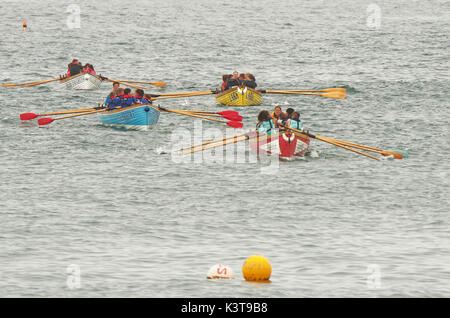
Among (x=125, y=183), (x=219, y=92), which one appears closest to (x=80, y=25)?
(x=219, y=92)

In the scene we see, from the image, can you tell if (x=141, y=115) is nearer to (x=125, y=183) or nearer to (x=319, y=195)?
(x=125, y=183)

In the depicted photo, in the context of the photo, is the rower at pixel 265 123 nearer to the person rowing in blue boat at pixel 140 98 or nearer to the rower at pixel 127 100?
the person rowing in blue boat at pixel 140 98

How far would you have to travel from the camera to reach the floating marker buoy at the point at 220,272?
821 inches

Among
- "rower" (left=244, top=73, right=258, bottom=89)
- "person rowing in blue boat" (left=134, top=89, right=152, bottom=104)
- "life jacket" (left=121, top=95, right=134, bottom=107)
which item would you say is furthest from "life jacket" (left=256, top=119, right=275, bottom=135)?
"rower" (left=244, top=73, right=258, bottom=89)

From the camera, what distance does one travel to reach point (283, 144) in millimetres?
34000

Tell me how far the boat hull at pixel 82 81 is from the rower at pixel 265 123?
21955mm

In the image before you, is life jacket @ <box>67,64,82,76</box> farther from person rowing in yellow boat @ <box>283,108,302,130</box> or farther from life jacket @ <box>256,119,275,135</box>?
person rowing in yellow boat @ <box>283,108,302,130</box>

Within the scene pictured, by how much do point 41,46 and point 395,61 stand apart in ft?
110

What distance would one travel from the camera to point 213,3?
13362 centimetres

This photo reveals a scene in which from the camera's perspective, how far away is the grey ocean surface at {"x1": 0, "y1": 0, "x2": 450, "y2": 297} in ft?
70.0

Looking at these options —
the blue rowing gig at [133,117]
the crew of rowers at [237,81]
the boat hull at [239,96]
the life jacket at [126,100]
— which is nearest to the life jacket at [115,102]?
the life jacket at [126,100]

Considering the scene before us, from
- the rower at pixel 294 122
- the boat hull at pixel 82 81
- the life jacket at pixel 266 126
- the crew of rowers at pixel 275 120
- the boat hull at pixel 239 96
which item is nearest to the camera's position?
the crew of rowers at pixel 275 120

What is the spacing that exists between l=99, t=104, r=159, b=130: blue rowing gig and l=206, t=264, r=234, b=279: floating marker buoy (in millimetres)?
19458

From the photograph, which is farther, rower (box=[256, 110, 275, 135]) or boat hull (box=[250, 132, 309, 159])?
rower (box=[256, 110, 275, 135])
